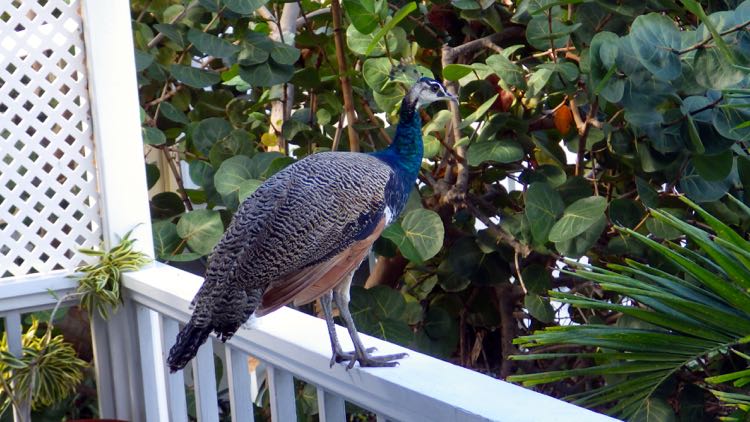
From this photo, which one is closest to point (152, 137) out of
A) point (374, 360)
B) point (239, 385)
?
point (239, 385)

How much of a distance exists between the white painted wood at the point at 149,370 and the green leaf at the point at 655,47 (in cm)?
125

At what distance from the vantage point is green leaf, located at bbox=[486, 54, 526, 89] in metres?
2.08

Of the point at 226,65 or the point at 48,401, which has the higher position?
the point at 226,65

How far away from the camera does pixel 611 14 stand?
2.08m

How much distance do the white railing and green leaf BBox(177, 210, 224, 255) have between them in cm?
26

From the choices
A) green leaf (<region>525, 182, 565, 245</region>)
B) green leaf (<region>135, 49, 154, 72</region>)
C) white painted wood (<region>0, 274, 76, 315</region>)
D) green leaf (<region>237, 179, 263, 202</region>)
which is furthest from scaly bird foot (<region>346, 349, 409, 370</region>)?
green leaf (<region>135, 49, 154, 72</region>)

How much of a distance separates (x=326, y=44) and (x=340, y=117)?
212mm

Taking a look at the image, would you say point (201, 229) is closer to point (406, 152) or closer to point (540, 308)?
point (540, 308)

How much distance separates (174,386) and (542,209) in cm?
90

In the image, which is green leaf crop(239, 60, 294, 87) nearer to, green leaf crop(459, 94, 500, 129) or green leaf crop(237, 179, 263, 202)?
green leaf crop(237, 179, 263, 202)

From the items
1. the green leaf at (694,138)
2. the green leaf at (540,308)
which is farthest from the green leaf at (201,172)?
the green leaf at (694,138)

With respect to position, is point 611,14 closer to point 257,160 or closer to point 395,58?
point 395,58

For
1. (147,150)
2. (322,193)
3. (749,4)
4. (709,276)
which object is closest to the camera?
(709,276)

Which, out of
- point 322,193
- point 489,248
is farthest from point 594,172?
point 322,193
